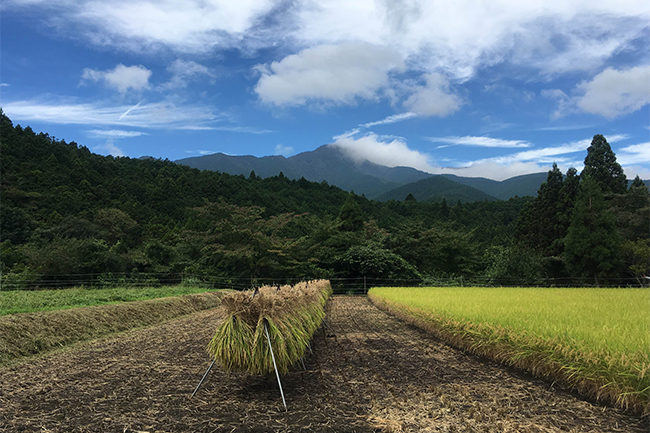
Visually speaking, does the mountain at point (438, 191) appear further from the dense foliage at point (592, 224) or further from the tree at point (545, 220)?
the dense foliage at point (592, 224)

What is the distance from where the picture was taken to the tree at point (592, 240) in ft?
79.0

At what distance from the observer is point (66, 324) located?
740 centimetres

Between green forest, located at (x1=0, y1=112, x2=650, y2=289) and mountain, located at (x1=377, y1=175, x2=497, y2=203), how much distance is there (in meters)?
75.6

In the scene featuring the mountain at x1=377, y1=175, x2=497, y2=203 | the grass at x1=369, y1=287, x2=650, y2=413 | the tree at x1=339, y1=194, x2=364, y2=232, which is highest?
the mountain at x1=377, y1=175, x2=497, y2=203

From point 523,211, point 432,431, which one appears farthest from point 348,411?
point 523,211

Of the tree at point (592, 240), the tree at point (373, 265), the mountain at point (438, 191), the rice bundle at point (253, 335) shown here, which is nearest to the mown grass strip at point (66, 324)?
the rice bundle at point (253, 335)

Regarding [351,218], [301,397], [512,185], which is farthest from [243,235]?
[512,185]

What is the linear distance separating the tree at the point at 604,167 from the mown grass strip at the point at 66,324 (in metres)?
34.0

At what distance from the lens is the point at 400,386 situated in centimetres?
440

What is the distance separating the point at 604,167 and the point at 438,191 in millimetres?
93623

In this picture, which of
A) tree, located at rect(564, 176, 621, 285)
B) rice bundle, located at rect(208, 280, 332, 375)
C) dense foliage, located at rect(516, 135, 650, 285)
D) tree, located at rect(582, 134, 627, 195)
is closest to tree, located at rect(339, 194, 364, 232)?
dense foliage, located at rect(516, 135, 650, 285)

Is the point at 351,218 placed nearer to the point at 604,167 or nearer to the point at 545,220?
the point at 545,220

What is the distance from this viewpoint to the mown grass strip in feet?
19.9

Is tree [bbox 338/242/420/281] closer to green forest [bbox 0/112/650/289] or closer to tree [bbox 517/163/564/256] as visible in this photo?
green forest [bbox 0/112/650/289]
